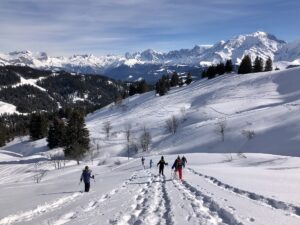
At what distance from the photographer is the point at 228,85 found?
13188cm

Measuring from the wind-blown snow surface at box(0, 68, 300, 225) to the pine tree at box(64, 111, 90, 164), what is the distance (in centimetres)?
518

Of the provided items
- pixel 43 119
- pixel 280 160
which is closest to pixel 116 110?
pixel 43 119

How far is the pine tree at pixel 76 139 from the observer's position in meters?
83.8

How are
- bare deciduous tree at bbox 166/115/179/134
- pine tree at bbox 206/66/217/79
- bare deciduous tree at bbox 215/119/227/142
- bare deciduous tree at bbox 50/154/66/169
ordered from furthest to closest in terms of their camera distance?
1. pine tree at bbox 206/66/217/79
2. bare deciduous tree at bbox 166/115/179/134
3. bare deciduous tree at bbox 50/154/66/169
4. bare deciduous tree at bbox 215/119/227/142

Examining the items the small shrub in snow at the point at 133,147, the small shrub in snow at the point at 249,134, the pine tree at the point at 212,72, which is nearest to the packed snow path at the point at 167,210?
the small shrub in snow at the point at 249,134

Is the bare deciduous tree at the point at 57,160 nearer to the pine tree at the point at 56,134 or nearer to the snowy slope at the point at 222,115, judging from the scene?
the pine tree at the point at 56,134

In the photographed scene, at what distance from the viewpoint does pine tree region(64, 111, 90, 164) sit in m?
83.8

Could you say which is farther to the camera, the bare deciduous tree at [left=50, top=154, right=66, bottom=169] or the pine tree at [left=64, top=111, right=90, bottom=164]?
the pine tree at [left=64, top=111, right=90, bottom=164]

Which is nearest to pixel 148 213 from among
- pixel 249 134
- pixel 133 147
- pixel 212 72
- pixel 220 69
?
pixel 249 134

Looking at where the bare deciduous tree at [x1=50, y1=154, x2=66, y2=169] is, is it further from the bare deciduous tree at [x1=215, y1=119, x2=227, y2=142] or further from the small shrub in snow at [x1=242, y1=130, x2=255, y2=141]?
the small shrub in snow at [x1=242, y1=130, x2=255, y2=141]

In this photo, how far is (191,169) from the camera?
130 ft

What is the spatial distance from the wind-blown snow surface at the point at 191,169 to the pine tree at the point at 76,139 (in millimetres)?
5179

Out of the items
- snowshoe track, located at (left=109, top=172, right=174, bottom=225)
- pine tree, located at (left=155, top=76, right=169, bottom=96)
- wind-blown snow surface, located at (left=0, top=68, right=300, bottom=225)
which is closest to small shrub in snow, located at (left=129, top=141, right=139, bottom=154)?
wind-blown snow surface, located at (left=0, top=68, right=300, bottom=225)

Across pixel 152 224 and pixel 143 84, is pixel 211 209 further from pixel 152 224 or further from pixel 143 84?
pixel 143 84
